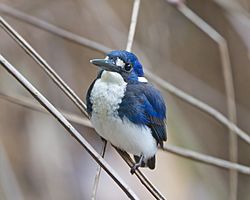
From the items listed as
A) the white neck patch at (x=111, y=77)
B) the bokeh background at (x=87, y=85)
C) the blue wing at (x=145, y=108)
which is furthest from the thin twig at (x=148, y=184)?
the bokeh background at (x=87, y=85)

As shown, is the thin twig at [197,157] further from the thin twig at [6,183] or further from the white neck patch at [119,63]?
the thin twig at [6,183]

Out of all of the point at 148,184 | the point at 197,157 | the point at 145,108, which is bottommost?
the point at 148,184

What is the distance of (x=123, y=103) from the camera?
2.01 m

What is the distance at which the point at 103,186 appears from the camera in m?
3.59

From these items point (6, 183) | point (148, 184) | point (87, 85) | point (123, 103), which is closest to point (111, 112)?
point (123, 103)

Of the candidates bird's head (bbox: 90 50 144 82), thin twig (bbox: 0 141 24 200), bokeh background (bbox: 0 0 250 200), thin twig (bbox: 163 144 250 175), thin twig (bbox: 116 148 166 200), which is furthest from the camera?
bokeh background (bbox: 0 0 250 200)

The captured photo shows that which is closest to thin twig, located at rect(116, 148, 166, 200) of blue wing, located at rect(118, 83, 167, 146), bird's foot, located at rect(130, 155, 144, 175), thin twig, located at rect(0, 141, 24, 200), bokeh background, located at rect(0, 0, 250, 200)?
bird's foot, located at rect(130, 155, 144, 175)

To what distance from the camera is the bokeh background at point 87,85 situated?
3227 millimetres

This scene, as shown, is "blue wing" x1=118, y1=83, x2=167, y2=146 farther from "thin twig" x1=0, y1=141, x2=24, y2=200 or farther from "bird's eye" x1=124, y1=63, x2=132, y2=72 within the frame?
"thin twig" x1=0, y1=141, x2=24, y2=200

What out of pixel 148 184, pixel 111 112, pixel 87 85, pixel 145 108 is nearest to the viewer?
pixel 148 184

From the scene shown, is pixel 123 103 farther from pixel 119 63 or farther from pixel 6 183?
pixel 6 183

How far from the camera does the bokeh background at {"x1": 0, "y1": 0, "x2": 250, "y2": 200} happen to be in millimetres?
3227

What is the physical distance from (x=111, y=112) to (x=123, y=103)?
5cm

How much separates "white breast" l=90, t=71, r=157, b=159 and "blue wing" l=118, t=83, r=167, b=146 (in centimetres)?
2
